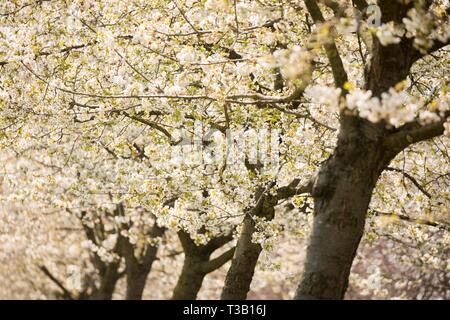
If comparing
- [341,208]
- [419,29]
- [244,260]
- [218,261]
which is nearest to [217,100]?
[341,208]

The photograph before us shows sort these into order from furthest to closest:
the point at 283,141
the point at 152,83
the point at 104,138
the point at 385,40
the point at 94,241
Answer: the point at 94,241
the point at 104,138
the point at 283,141
the point at 152,83
the point at 385,40

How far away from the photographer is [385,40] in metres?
5.03

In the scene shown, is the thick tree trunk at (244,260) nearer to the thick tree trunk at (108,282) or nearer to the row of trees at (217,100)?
the row of trees at (217,100)

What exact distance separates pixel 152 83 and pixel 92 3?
2.15m

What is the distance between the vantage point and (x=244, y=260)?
31.6 feet

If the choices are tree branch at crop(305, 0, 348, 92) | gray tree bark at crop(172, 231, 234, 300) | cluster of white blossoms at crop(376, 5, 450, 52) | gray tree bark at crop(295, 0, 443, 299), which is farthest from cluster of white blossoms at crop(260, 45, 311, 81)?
gray tree bark at crop(172, 231, 234, 300)

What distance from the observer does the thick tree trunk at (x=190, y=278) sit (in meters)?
13.5

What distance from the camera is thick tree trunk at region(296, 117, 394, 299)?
19.8 ft

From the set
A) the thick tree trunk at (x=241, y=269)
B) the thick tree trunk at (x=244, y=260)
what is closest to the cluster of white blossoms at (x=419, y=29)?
the thick tree trunk at (x=244, y=260)

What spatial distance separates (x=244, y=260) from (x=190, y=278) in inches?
165

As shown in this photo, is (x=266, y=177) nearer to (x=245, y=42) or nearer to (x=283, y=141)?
(x=283, y=141)

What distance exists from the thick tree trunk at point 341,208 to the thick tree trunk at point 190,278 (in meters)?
7.57
